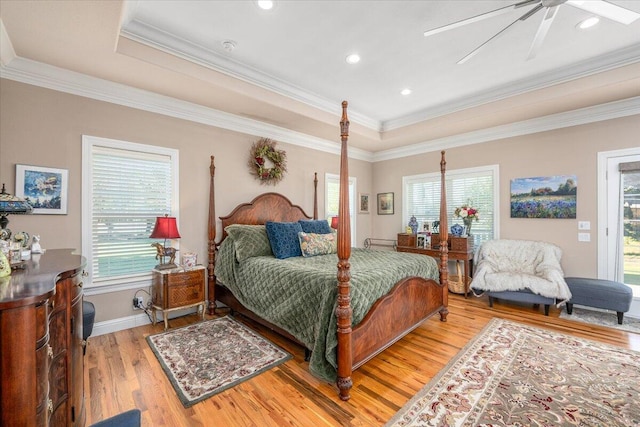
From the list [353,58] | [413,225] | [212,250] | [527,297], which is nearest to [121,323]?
[212,250]

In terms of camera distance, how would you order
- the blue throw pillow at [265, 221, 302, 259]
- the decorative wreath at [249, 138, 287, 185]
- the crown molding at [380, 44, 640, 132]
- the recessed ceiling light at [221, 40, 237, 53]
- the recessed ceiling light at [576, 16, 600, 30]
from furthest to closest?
the decorative wreath at [249, 138, 287, 185] < the blue throw pillow at [265, 221, 302, 259] < the crown molding at [380, 44, 640, 132] < the recessed ceiling light at [221, 40, 237, 53] < the recessed ceiling light at [576, 16, 600, 30]

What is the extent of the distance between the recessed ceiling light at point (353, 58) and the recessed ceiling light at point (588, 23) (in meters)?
2.00

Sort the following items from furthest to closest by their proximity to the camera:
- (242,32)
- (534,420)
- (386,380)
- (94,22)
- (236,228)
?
(236,228) < (242,32) < (386,380) < (94,22) < (534,420)

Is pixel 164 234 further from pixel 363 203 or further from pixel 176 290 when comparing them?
pixel 363 203

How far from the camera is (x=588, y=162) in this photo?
391 cm

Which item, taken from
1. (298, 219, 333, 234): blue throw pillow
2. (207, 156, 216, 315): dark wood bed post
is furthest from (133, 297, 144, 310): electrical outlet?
(298, 219, 333, 234): blue throw pillow

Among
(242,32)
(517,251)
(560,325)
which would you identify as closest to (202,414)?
(242,32)

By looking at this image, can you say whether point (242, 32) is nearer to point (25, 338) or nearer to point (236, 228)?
point (236, 228)

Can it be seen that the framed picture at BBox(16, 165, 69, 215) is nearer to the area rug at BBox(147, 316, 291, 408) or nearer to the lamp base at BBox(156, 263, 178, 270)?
the lamp base at BBox(156, 263, 178, 270)

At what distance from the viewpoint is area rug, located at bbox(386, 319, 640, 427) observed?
1904mm

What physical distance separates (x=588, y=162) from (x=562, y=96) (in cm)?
112

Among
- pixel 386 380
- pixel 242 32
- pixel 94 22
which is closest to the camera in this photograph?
pixel 94 22

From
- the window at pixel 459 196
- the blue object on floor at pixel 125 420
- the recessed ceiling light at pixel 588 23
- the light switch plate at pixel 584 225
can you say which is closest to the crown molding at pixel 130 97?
the window at pixel 459 196

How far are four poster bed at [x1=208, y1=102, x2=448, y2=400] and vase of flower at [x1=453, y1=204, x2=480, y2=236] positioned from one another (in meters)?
1.32
